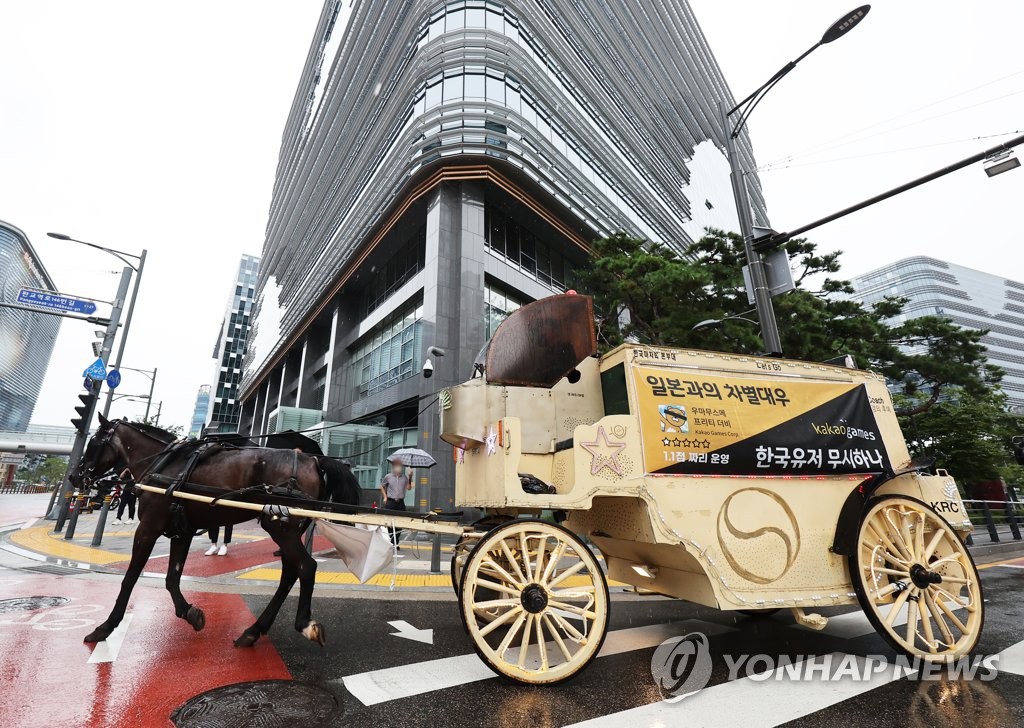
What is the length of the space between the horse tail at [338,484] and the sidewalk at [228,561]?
91.8 inches

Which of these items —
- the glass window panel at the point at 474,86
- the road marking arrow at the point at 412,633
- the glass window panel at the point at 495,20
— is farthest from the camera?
the glass window panel at the point at 495,20

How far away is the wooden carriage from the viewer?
3.41 meters

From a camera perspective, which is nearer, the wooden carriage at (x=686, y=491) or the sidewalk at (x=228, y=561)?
the wooden carriage at (x=686, y=491)

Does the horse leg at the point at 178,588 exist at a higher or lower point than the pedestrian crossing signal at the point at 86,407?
lower

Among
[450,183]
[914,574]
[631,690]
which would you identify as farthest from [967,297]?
[631,690]

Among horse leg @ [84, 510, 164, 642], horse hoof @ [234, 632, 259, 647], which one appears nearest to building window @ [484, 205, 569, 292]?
horse leg @ [84, 510, 164, 642]

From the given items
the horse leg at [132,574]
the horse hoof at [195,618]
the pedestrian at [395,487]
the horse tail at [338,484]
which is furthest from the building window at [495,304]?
the horse hoof at [195,618]

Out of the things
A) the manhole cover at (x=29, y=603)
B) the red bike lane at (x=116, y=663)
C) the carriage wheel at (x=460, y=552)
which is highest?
the carriage wheel at (x=460, y=552)

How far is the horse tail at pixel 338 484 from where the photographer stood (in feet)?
16.4

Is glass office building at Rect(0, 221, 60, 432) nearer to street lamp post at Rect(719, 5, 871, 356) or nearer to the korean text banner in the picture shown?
street lamp post at Rect(719, 5, 871, 356)

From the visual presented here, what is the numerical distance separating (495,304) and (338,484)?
598 inches

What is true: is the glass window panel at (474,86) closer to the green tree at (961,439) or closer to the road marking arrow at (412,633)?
the green tree at (961,439)

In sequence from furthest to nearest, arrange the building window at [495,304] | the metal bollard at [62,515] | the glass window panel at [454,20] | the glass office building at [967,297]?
the glass office building at [967,297], the glass window panel at [454,20], the building window at [495,304], the metal bollard at [62,515]

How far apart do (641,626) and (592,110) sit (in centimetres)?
2786
